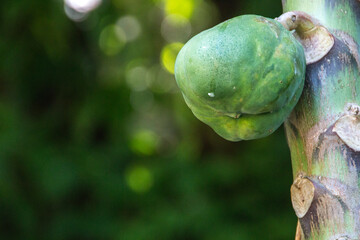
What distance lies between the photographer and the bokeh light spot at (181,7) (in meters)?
3.26

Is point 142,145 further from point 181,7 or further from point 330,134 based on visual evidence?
point 330,134

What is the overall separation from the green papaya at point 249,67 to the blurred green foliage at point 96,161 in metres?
1.33

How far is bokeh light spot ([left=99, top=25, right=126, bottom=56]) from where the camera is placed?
8.75 feet

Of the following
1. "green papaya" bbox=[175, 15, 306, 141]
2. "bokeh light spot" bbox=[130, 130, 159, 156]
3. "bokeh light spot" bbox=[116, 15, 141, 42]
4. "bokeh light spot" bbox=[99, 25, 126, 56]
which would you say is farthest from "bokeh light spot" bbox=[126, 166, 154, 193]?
"green papaya" bbox=[175, 15, 306, 141]

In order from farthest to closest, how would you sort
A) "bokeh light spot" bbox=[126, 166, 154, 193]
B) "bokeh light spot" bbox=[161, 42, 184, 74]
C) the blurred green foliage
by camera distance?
"bokeh light spot" bbox=[161, 42, 184, 74], "bokeh light spot" bbox=[126, 166, 154, 193], the blurred green foliage

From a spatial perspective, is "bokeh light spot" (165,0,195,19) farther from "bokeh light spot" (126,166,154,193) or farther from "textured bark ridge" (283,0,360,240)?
"textured bark ridge" (283,0,360,240)

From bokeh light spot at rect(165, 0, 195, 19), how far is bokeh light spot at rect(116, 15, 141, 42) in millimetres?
264

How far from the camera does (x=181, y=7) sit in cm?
330

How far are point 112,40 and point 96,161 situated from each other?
890 mm

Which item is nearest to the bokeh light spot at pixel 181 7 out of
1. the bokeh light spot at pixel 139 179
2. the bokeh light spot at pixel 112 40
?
the bokeh light spot at pixel 112 40

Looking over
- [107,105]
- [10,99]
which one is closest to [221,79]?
[107,105]

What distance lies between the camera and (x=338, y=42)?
71 cm

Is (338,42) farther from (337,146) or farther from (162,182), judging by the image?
(162,182)

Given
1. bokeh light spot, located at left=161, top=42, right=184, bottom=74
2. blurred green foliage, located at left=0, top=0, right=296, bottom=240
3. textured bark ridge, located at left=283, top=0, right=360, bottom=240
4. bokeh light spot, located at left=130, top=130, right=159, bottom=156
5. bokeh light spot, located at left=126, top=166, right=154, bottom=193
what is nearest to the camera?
textured bark ridge, located at left=283, top=0, right=360, bottom=240
